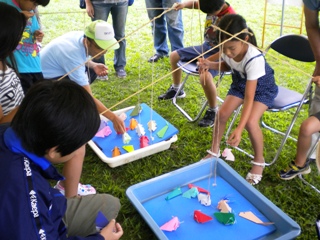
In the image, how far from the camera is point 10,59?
64.7 inches

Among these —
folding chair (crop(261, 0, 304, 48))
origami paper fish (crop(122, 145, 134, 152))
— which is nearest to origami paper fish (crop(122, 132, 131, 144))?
origami paper fish (crop(122, 145, 134, 152))

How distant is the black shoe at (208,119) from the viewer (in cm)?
267

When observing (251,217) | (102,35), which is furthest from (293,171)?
(102,35)

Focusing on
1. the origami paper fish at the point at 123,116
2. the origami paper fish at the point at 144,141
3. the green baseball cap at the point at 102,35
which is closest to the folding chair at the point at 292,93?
the origami paper fish at the point at 144,141

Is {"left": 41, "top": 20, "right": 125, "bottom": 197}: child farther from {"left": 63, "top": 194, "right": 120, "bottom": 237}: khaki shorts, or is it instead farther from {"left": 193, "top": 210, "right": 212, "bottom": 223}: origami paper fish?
{"left": 193, "top": 210, "right": 212, "bottom": 223}: origami paper fish

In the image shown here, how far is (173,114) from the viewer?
2.83 m

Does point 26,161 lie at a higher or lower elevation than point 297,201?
higher

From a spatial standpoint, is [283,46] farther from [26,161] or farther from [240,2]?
[240,2]

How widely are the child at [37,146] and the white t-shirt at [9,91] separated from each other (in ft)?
2.00

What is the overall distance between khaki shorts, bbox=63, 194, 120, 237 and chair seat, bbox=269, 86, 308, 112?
121cm

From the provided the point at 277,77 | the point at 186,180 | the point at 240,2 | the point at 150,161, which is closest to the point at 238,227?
the point at 186,180

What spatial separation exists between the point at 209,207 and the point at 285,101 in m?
0.85

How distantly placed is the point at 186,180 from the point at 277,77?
6.36 ft

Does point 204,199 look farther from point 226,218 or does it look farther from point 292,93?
point 292,93
